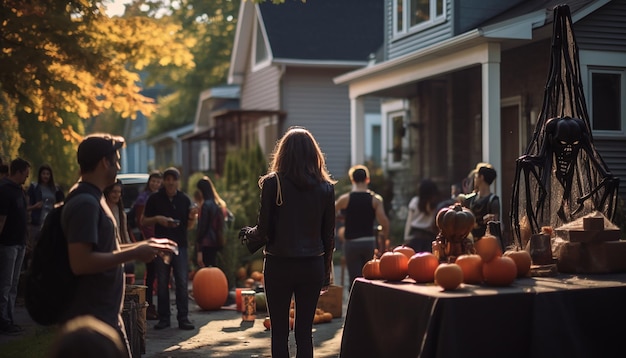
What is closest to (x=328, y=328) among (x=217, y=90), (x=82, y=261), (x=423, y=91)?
(x=82, y=261)

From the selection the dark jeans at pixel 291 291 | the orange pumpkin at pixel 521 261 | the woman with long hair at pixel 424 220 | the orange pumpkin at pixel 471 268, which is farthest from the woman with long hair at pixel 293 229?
the woman with long hair at pixel 424 220

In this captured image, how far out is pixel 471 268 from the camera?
6.53 m

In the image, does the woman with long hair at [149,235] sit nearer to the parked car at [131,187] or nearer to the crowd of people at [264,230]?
the crowd of people at [264,230]

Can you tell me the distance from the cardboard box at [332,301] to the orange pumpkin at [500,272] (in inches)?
239

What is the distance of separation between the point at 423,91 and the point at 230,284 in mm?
7592

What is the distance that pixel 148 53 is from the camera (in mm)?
17688

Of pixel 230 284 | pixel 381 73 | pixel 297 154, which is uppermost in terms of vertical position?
pixel 381 73

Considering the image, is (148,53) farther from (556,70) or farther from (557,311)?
(557,311)

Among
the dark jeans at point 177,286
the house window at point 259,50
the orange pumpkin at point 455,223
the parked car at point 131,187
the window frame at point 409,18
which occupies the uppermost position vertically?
the house window at point 259,50

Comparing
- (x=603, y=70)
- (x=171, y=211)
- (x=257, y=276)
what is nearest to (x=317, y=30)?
(x=603, y=70)

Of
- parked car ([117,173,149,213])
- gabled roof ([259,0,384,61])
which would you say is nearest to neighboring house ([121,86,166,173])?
gabled roof ([259,0,384,61])

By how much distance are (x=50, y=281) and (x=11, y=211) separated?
6618 mm

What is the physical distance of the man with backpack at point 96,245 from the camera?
496 centimetres

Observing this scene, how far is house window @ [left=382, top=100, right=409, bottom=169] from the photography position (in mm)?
23922
